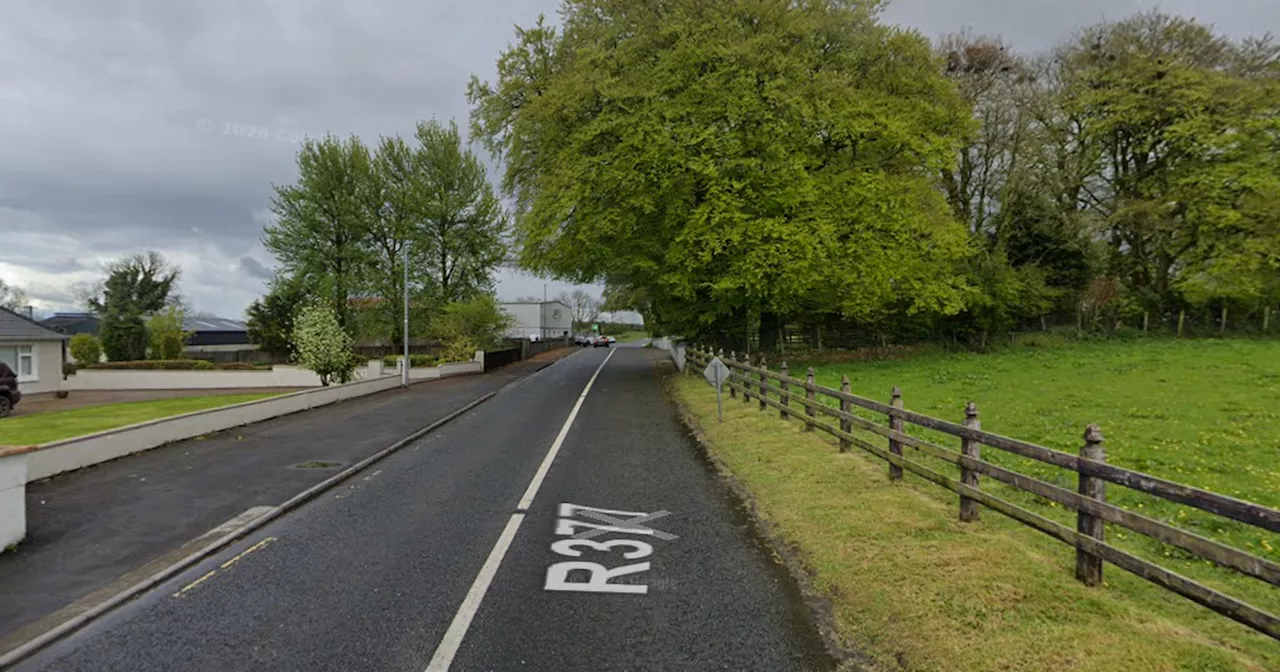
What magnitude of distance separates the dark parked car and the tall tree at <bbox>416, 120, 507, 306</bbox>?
24.7 meters

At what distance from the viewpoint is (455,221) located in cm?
4434

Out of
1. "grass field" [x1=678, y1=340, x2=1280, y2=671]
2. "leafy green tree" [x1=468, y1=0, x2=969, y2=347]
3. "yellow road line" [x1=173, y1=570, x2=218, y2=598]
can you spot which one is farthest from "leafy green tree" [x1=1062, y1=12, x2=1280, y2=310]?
"yellow road line" [x1=173, y1=570, x2=218, y2=598]

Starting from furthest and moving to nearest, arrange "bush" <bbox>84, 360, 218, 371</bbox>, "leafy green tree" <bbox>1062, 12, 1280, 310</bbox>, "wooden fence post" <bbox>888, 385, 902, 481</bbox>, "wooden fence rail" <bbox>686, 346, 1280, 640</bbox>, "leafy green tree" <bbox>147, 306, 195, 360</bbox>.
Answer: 1. "leafy green tree" <bbox>147, 306, 195, 360</bbox>
2. "bush" <bbox>84, 360, 218, 371</bbox>
3. "leafy green tree" <bbox>1062, 12, 1280, 310</bbox>
4. "wooden fence post" <bbox>888, 385, 902, 481</bbox>
5. "wooden fence rail" <bbox>686, 346, 1280, 640</bbox>

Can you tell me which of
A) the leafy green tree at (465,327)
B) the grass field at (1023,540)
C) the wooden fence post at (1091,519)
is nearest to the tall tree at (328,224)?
the leafy green tree at (465,327)

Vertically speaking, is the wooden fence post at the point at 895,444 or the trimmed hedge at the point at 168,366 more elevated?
the wooden fence post at the point at 895,444

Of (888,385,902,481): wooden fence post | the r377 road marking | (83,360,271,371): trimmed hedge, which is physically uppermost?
(888,385,902,481): wooden fence post

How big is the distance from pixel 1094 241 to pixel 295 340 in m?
39.8

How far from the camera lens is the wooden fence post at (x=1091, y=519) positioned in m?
4.52

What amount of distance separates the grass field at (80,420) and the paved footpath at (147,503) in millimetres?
2787

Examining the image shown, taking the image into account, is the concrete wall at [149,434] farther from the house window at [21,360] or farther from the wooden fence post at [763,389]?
the house window at [21,360]

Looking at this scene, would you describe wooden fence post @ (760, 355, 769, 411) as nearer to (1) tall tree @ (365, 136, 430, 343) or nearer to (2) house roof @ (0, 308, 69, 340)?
(2) house roof @ (0, 308, 69, 340)

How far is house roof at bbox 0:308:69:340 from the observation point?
24.6 metres

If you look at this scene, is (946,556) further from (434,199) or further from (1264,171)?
(434,199)

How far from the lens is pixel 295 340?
922 inches
